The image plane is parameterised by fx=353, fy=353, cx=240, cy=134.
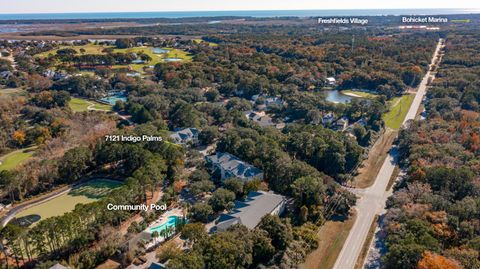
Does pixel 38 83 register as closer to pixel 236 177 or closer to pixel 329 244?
pixel 236 177

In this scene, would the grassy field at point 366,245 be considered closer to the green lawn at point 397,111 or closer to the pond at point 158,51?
the green lawn at point 397,111

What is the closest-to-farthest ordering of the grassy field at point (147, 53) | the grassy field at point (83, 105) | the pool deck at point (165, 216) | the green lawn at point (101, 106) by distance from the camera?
the pool deck at point (165, 216) → the grassy field at point (83, 105) → the green lawn at point (101, 106) → the grassy field at point (147, 53)

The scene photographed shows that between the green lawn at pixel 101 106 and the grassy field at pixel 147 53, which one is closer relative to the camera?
the green lawn at pixel 101 106

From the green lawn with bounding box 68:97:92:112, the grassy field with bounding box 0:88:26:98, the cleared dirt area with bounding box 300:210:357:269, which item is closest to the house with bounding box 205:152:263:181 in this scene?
the cleared dirt area with bounding box 300:210:357:269

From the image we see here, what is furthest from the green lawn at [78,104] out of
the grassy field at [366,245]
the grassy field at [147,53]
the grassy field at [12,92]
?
the grassy field at [366,245]

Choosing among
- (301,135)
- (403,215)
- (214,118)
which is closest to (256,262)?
(403,215)

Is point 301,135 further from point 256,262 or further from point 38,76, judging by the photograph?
point 38,76

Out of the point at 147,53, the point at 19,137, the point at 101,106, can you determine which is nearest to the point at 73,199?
the point at 19,137
